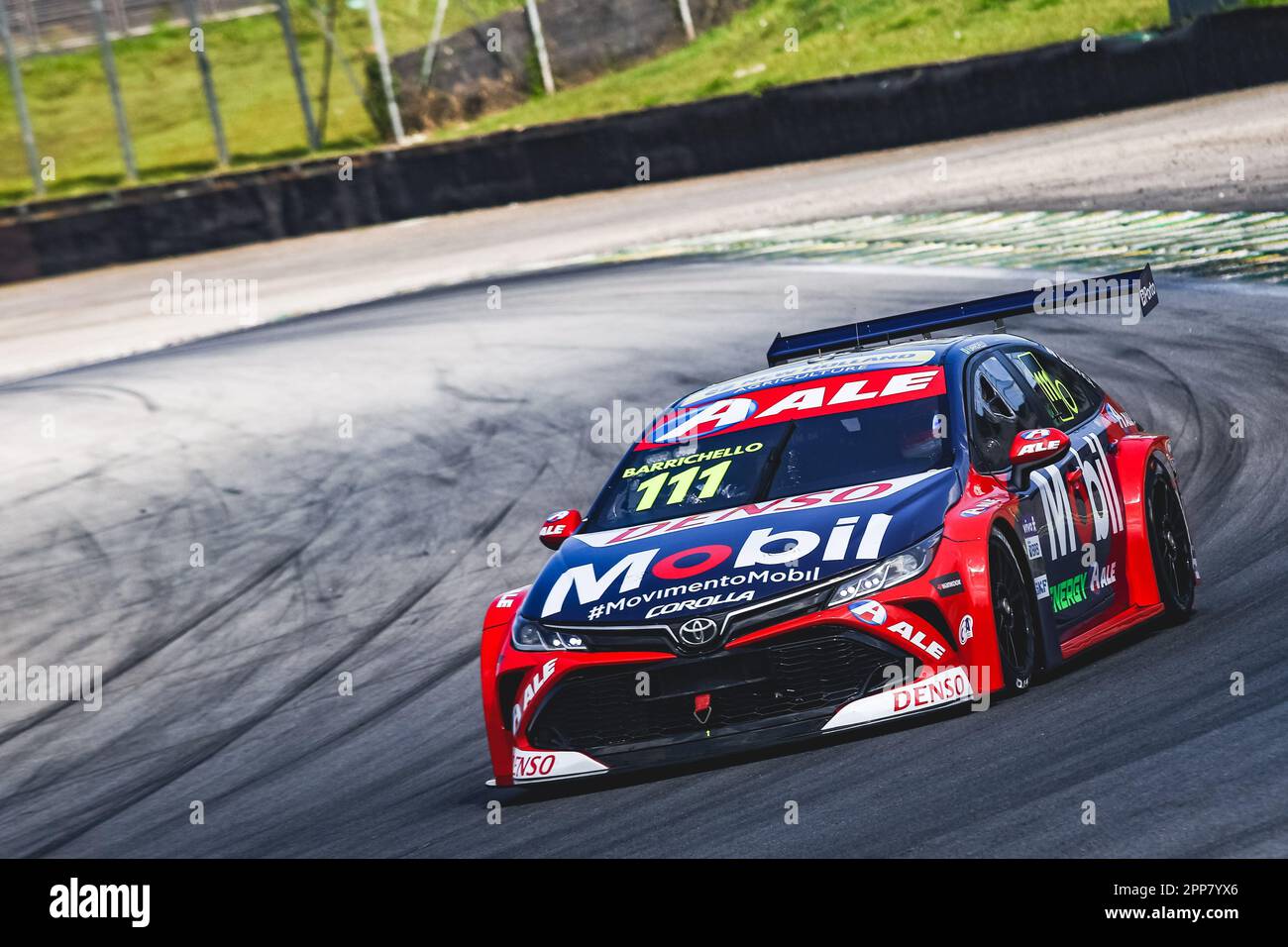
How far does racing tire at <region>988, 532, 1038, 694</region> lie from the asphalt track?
0.40ft

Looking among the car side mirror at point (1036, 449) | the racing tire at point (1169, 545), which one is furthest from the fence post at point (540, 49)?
the car side mirror at point (1036, 449)

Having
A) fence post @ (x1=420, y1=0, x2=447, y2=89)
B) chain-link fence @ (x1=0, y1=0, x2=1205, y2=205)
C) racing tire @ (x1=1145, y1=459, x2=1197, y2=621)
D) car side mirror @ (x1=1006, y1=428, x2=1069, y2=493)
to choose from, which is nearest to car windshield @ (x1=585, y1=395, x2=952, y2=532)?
car side mirror @ (x1=1006, y1=428, x2=1069, y2=493)

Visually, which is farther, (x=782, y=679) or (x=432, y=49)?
(x=432, y=49)

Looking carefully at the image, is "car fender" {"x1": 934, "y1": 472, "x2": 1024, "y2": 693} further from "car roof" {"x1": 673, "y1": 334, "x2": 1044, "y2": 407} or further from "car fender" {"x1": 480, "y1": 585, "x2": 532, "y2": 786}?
"car fender" {"x1": 480, "y1": 585, "x2": 532, "y2": 786}

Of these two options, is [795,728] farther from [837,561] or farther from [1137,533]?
[1137,533]

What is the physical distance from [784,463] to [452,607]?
329 cm

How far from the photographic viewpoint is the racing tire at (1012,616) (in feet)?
22.9

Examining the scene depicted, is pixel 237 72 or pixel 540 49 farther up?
pixel 237 72

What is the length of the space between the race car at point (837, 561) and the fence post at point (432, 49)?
99.6 feet

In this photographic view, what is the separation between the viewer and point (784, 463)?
25.5ft

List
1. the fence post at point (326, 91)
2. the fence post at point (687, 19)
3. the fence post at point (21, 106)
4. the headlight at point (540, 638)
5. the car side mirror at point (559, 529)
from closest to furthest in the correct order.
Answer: the headlight at point (540, 638)
the car side mirror at point (559, 529)
the fence post at point (21, 106)
the fence post at point (326, 91)
the fence post at point (687, 19)
